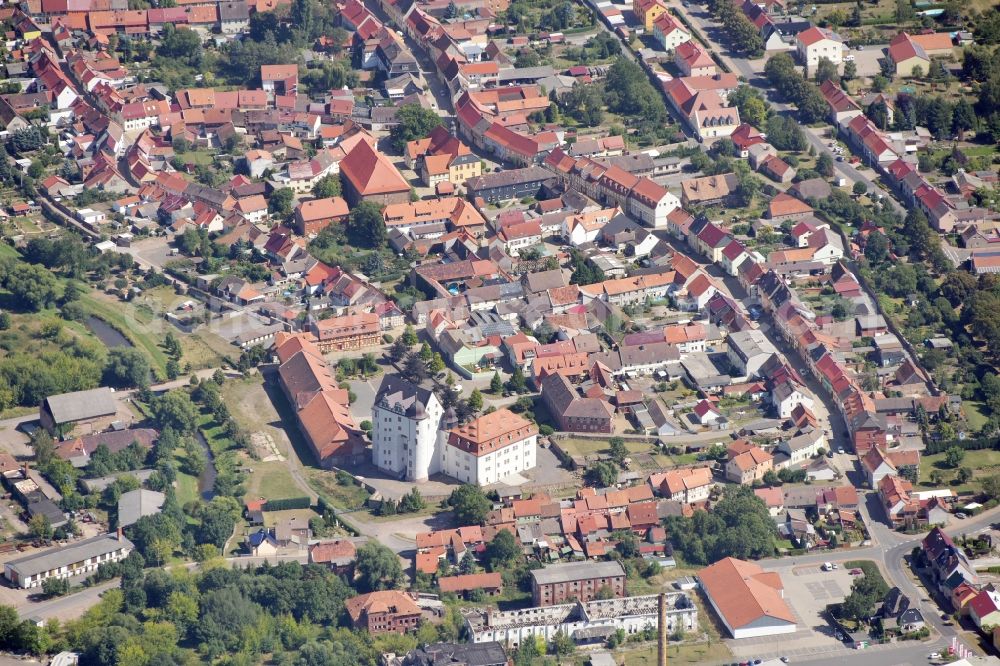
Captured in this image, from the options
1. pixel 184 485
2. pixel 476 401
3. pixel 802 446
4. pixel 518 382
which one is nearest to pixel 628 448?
pixel 518 382

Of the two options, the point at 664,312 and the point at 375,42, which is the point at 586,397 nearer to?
the point at 664,312

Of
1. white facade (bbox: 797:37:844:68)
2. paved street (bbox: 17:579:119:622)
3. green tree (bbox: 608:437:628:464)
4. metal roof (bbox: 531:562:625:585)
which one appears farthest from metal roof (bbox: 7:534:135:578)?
white facade (bbox: 797:37:844:68)

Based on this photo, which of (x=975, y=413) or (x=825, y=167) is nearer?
(x=975, y=413)

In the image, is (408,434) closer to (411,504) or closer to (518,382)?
(411,504)

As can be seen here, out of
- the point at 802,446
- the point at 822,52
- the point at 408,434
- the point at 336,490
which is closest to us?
the point at 336,490

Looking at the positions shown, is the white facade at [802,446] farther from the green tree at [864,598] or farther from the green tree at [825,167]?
the green tree at [825,167]
